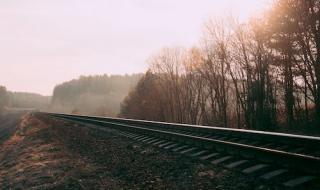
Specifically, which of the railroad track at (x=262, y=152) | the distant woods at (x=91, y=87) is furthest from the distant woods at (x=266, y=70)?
the distant woods at (x=91, y=87)

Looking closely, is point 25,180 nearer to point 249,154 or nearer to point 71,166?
point 71,166

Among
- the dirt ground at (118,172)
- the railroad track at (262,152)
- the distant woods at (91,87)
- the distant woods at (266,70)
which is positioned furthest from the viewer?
the distant woods at (91,87)

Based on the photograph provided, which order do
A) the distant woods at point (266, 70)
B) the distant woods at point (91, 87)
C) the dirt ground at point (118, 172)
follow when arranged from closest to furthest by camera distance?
1. the dirt ground at point (118, 172)
2. the distant woods at point (266, 70)
3. the distant woods at point (91, 87)

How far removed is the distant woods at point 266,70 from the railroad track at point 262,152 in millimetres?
11750

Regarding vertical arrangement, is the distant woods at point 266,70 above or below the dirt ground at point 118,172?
above

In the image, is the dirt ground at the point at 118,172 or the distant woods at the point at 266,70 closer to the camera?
the dirt ground at the point at 118,172

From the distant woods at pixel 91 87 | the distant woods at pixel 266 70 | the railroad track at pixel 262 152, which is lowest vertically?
the railroad track at pixel 262 152

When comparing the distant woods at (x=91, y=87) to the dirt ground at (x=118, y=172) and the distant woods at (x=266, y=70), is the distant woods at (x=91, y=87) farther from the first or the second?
the dirt ground at (x=118, y=172)

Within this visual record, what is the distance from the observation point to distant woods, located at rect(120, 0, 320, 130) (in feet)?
80.1

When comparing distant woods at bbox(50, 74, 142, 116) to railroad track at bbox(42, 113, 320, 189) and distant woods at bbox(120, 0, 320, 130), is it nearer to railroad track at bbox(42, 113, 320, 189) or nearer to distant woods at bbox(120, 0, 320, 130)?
distant woods at bbox(120, 0, 320, 130)

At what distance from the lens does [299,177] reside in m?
6.45

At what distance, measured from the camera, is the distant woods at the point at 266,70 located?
80.1 ft

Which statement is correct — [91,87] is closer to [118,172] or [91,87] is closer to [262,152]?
[118,172]

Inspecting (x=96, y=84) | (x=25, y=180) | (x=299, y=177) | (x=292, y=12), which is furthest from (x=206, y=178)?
(x=96, y=84)
